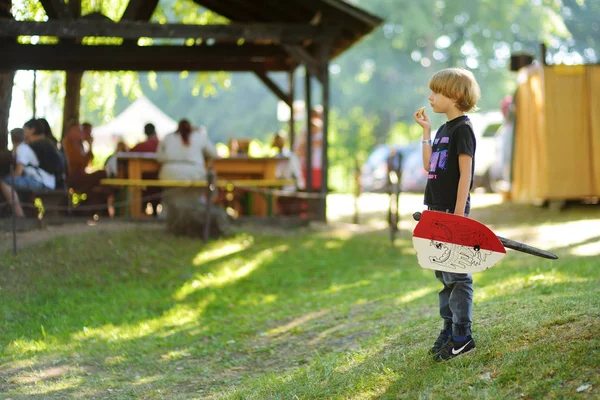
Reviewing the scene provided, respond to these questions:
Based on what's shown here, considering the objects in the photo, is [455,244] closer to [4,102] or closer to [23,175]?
[4,102]

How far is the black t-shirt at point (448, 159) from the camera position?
5.96 metres

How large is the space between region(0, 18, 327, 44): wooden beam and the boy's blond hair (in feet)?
26.3

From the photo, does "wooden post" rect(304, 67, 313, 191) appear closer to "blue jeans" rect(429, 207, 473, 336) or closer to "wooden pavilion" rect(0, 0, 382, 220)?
"wooden pavilion" rect(0, 0, 382, 220)

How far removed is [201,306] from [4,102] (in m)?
3.60

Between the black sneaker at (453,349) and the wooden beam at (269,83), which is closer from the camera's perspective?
the black sneaker at (453,349)

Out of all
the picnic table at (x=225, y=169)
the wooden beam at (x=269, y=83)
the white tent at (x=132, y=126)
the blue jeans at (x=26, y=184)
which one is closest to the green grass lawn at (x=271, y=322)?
the blue jeans at (x=26, y=184)

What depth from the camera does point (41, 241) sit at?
38.4 feet

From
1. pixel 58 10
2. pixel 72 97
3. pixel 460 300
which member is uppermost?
A: pixel 58 10

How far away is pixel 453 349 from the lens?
6.09m

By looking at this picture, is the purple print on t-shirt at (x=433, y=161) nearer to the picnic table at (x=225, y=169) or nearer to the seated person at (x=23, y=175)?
the seated person at (x=23, y=175)

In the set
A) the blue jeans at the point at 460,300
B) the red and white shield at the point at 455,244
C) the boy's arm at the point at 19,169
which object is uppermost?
the boy's arm at the point at 19,169

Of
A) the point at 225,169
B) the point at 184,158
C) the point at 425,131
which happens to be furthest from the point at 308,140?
the point at 425,131

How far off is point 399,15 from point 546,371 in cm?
4571

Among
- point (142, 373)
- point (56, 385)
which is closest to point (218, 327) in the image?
point (142, 373)
